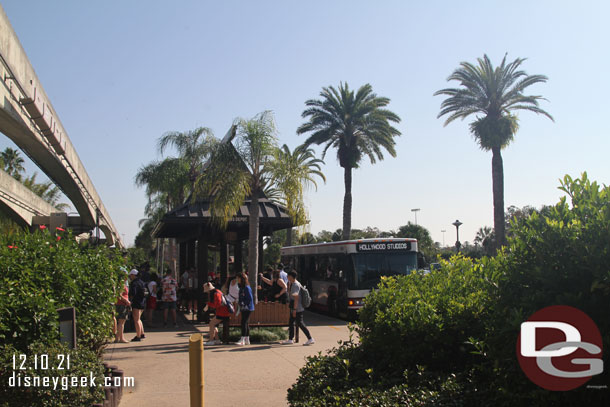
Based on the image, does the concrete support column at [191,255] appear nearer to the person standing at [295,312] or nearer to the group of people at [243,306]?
the group of people at [243,306]

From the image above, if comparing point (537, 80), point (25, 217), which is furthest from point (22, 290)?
point (537, 80)

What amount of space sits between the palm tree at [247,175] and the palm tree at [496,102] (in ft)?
67.8

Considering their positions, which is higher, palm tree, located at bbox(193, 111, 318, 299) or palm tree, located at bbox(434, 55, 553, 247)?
palm tree, located at bbox(434, 55, 553, 247)

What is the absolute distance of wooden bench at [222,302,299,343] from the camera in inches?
551

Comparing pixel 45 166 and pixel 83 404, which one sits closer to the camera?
pixel 83 404

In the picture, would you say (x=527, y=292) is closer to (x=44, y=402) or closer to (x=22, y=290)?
(x=44, y=402)

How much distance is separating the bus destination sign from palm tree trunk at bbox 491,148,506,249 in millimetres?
13641

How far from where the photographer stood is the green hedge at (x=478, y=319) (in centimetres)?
389

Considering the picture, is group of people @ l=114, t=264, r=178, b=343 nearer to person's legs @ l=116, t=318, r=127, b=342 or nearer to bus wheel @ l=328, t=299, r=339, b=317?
person's legs @ l=116, t=318, r=127, b=342

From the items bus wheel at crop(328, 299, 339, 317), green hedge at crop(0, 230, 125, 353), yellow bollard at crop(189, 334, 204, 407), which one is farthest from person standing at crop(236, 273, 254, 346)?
yellow bollard at crop(189, 334, 204, 407)

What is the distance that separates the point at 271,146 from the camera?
583 inches

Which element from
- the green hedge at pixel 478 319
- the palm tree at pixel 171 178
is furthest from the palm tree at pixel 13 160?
the green hedge at pixel 478 319

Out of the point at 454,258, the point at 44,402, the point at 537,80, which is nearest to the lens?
the point at 44,402

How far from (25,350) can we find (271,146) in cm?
963
